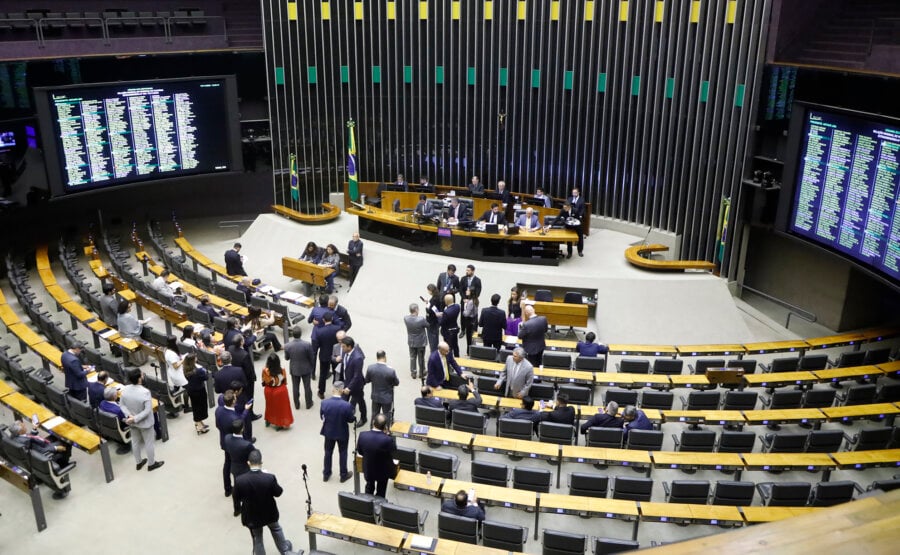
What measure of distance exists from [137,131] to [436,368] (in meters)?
10.3

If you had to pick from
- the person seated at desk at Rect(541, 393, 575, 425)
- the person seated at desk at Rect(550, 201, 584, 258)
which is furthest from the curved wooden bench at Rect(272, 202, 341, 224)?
the person seated at desk at Rect(541, 393, 575, 425)

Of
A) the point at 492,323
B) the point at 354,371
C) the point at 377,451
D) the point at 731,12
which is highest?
the point at 731,12

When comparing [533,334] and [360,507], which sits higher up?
[533,334]

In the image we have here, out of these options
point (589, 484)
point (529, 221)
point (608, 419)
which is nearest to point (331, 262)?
point (529, 221)

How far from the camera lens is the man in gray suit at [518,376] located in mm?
9508

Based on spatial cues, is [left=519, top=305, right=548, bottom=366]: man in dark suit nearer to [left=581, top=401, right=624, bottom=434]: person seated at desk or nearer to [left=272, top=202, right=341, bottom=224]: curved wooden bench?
[left=581, top=401, right=624, bottom=434]: person seated at desk

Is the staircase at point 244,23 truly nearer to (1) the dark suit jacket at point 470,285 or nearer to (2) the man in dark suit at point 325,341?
(1) the dark suit jacket at point 470,285

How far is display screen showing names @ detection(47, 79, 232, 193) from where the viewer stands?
1508 cm

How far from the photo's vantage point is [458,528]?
6930 mm

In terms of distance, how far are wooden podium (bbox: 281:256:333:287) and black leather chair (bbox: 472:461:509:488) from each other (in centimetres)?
726

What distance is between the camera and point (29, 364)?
1184 centimetres

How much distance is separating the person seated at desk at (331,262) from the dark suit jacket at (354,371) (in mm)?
5609

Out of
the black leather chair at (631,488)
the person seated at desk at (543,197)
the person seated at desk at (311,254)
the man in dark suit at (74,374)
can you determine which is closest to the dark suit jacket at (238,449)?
the man in dark suit at (74,374)

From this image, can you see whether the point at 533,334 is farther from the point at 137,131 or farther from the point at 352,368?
the point at 137,131
